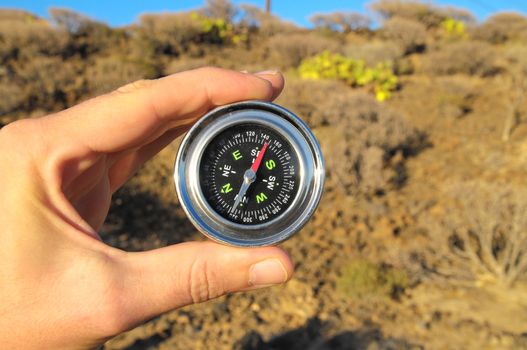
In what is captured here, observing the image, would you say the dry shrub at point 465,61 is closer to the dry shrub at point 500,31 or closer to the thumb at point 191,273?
the dry shrub at point 500,31

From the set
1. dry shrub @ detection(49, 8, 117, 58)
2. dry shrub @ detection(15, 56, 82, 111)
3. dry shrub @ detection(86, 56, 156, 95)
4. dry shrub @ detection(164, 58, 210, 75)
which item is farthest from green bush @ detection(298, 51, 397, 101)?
dry shrub @ detection(49, 8, 117, 58)

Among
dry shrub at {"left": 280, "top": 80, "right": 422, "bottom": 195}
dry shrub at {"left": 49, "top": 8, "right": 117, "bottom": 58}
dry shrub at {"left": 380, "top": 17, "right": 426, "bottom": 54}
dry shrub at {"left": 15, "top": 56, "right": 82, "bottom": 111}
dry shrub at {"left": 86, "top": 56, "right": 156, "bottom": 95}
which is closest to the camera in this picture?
dry shrub at {"left": 280, "top": 80, "right": 422, "bottom": 195}

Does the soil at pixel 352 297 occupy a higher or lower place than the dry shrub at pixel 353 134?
lower

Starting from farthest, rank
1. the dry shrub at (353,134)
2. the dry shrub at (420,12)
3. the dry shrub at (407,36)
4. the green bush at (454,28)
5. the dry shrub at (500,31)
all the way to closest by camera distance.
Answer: the dry shrub at (420,12)
the green bush at (454,28)
the dry shrub at (500,31)
the dry shrub at (407,36)
the dry shrub at (353,134)

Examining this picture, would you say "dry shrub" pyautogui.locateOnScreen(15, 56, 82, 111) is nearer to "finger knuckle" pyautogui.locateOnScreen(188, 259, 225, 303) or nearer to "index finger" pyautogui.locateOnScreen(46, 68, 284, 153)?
"index finger" pyautogui.locateOnScreen(46, 68, 284, 153)

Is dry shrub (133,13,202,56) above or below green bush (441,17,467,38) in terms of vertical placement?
below

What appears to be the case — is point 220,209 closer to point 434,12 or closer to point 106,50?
point 106,50

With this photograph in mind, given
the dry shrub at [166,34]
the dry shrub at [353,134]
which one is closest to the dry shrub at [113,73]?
the dry shrub at [166,34]
